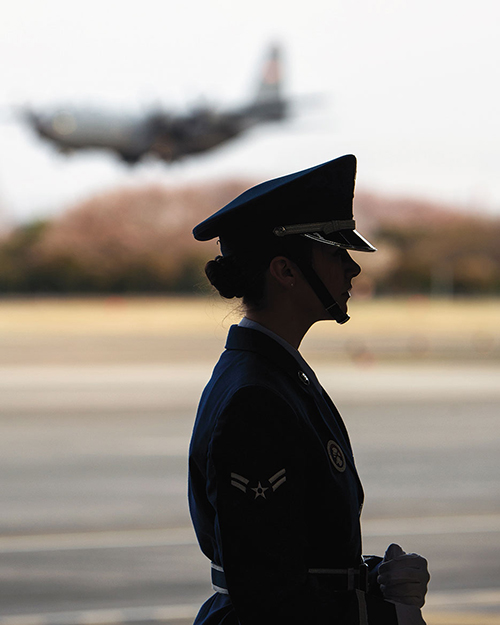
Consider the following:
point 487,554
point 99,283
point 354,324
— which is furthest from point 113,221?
point 487,554

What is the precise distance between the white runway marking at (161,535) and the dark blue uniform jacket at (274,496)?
5033 millimetres

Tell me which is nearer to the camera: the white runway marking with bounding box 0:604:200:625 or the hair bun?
the hair bun

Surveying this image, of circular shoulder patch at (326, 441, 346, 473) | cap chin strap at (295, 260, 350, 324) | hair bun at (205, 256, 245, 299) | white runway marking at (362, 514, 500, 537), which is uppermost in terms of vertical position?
white runway marking at (362, 514, 500, 537)

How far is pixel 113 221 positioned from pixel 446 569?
238 feet

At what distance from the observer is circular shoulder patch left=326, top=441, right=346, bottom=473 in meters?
1.67

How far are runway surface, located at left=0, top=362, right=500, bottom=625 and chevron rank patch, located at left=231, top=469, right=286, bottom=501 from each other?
3.76 metres

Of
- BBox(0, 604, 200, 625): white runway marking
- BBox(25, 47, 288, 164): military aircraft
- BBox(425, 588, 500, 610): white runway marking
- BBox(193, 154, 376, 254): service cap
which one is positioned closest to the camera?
BBox(193, 154, 376, 254): service cap

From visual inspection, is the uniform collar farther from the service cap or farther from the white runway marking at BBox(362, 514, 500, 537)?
the white runway marking at BBox(362, 514, 500, 537)

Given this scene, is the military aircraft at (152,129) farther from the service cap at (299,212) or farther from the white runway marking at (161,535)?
the service cap at (299,212)

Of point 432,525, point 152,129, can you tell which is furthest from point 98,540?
point 152,129

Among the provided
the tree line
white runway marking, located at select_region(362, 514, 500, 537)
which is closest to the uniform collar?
white runway marking, located at select_region(362, 514, 500, 537)

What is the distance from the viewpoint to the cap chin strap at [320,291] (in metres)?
1.75

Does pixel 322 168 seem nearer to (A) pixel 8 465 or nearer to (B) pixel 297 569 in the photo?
(B) pixel 297 569

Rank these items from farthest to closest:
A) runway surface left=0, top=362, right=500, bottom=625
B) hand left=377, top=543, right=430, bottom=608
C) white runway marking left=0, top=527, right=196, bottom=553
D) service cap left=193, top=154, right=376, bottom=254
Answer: white runway marking left=0, top=527, right=196, bottom=553 → runway surface left=0, top=362, right=500, bottom=625 → service cap left=193, top=154, right=376, bottom=254 → hand left=377, top=543, right=430, bottom=608
